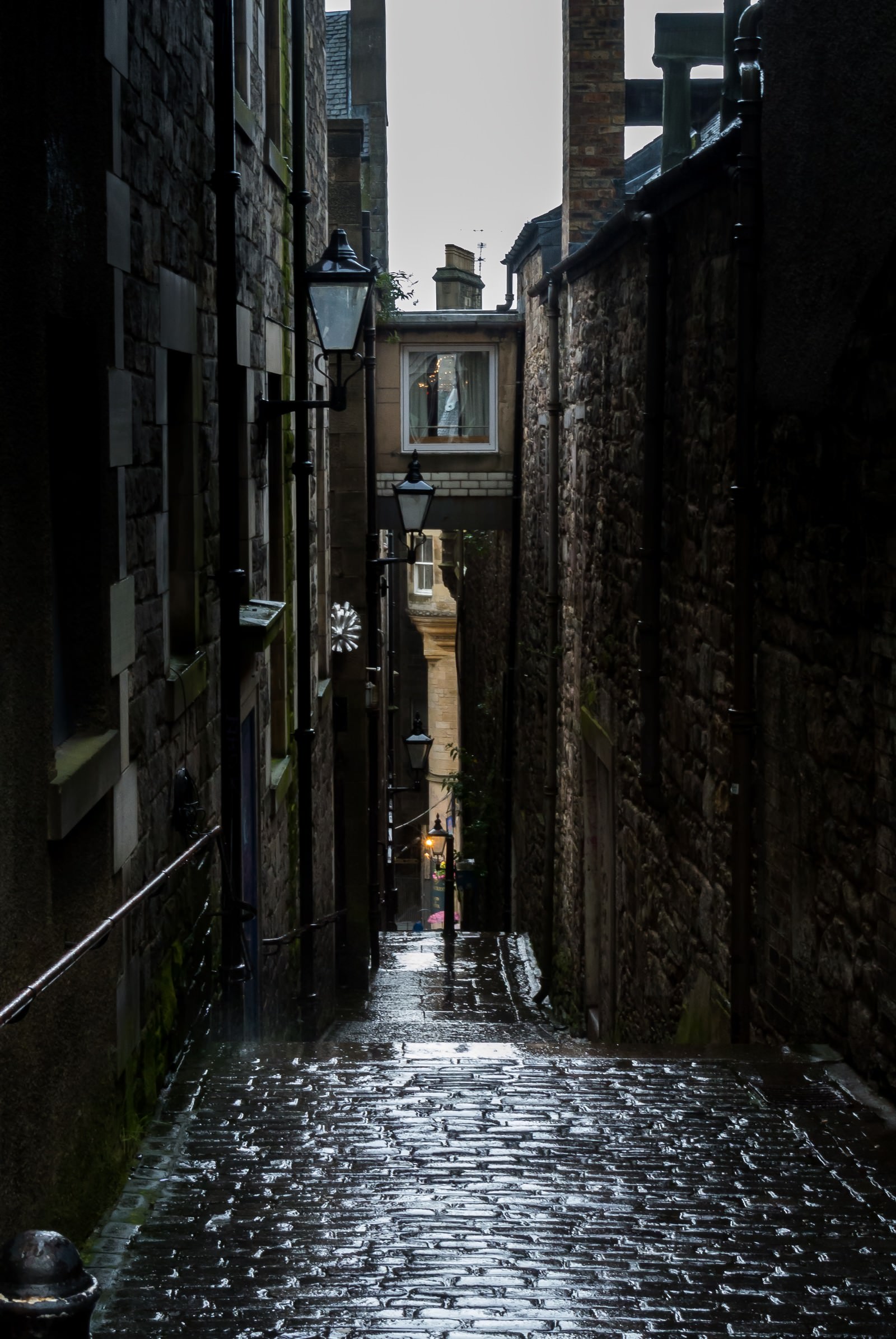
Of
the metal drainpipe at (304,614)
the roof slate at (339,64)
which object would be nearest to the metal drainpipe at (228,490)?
the metal drainpipe at (304,614)

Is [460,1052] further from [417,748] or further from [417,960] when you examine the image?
[417,748]

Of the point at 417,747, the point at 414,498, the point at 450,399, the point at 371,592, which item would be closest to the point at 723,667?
the point at 414,498

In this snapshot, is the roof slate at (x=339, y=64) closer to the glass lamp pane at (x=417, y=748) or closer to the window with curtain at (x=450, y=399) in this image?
the window with curtain at (x=450, y=399)

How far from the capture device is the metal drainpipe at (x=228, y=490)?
607 cm

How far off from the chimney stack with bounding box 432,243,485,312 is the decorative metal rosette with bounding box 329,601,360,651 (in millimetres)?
15009

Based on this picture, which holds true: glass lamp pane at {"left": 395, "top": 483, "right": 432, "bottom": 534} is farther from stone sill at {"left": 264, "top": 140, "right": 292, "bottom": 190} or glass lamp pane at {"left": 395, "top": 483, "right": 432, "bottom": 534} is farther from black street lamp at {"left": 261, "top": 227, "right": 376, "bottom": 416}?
black street lamp at {"left": 261, "top": 227, "right": 376, "bottom": 416}

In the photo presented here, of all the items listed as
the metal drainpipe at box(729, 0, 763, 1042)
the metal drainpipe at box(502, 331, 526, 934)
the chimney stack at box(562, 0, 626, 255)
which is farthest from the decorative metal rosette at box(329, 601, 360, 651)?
the metal drainpipe at box(729, 0, 763, 1042)

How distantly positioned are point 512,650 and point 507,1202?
13627 mm

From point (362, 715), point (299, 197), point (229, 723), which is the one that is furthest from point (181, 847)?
point (362, 715)

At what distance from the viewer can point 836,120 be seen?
471 centimetres

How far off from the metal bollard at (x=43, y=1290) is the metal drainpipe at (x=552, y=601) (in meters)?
10.5

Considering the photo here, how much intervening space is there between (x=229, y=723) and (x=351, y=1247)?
2.85m

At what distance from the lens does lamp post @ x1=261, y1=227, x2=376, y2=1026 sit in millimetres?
7965

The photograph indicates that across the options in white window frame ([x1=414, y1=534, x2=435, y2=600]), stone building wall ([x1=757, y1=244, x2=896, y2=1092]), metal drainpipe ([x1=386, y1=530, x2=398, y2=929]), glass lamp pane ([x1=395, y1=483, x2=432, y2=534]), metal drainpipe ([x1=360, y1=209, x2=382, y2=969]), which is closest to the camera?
stone building wall ([x1=757, y1=244, x2=896, y2=1092])
